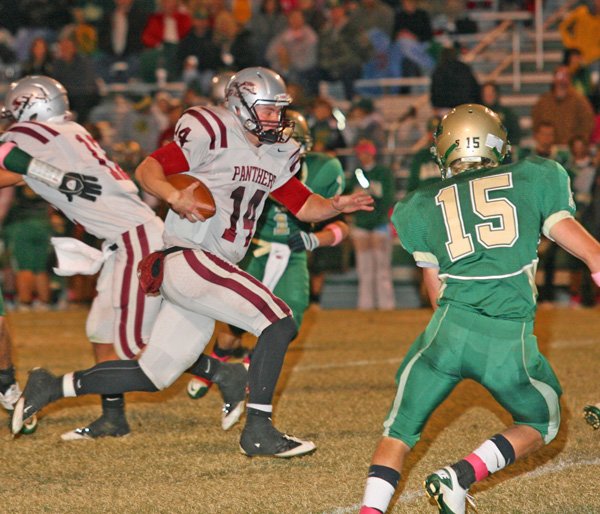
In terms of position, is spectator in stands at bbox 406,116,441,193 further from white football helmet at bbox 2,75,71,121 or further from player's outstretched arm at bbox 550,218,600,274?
player's outstretched arm at bbox 550,218,600,274

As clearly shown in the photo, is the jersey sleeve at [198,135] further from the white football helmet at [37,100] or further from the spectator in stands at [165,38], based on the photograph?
the spectator in stands at [165,38]

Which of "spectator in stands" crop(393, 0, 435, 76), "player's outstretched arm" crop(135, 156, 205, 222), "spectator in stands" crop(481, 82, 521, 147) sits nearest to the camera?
"player's outstretched arm" crop(135, 156, 205, 222)

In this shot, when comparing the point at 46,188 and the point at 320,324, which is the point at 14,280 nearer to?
the point at 320,324

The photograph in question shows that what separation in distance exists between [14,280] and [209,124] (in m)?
8.15

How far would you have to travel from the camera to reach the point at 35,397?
5.01 metres

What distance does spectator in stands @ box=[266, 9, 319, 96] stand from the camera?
1376 cm

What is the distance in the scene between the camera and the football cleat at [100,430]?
217 inches

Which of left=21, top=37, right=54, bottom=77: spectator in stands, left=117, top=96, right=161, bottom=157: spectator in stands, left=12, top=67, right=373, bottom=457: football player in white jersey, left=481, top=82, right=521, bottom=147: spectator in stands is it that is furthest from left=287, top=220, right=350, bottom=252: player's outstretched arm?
left=21, top=37, right=54, bottom=77: spectator in stands

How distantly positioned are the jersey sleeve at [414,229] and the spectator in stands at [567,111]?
28.4 feet

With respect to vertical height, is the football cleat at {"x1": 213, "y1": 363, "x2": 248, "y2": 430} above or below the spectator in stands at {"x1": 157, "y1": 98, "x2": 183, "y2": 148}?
below

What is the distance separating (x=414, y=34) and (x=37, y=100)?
29.3ft

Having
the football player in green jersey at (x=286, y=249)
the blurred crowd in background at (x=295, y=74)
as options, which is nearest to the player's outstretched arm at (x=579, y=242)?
the football player in green jersey at (x=286, y=249)

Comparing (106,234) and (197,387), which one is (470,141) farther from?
(197,387)

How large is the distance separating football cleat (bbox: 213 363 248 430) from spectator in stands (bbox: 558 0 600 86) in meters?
9.16
